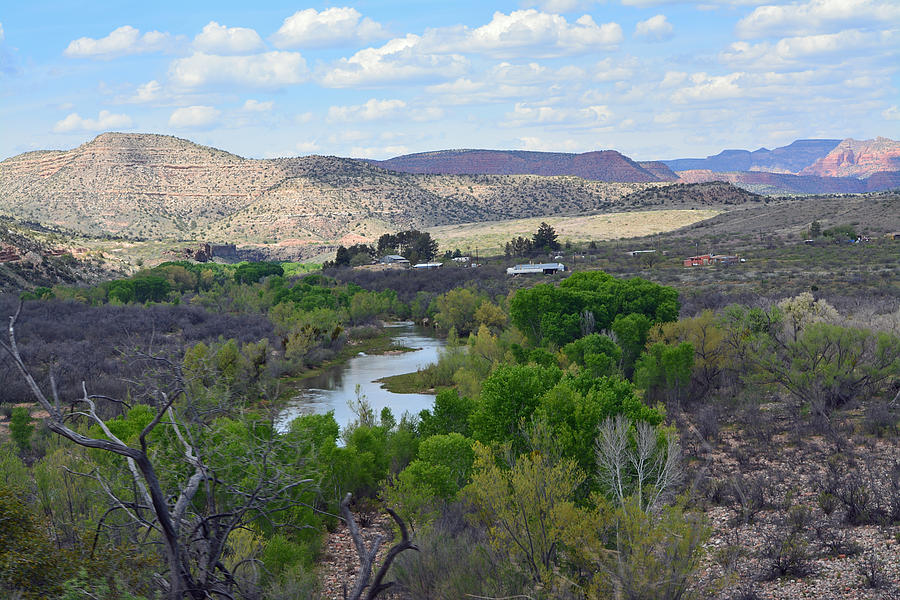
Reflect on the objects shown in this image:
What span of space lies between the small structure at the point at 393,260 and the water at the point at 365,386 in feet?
124

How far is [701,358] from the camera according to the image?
3572cm

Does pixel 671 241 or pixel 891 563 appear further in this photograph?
pixel 671 241

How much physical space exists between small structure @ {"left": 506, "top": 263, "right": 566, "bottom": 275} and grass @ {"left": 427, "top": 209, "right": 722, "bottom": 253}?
33.7 meters

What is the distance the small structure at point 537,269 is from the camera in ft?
275

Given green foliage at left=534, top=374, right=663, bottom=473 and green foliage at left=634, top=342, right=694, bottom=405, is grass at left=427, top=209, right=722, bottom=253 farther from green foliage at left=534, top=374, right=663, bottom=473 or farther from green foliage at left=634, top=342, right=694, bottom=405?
green foliage at left=534, top=374, right=663, bottom=473

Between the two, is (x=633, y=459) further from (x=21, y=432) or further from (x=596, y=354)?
(x=21, y=432)

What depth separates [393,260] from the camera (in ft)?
347

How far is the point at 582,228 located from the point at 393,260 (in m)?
39.6

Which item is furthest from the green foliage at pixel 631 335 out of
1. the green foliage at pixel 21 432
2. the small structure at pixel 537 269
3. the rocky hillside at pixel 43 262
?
the rocky hillside at pixel 43 262

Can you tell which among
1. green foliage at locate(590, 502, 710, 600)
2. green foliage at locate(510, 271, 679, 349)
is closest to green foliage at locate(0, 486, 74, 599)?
green foliage at locate(590, 502, 710, 600)

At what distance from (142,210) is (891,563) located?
16430cm

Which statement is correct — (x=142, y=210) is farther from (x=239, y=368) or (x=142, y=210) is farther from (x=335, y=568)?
(x=335, y=568)

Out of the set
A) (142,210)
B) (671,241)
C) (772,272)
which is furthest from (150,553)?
(142,210)

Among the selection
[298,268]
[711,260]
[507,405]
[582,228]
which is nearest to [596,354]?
[507,405]
